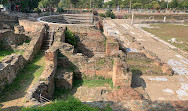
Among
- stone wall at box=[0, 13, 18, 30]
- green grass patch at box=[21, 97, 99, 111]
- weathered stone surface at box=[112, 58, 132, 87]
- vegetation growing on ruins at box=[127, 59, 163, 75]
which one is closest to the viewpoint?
green grass patch at box=[21, 97, 99, 111]

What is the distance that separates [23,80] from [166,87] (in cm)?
738

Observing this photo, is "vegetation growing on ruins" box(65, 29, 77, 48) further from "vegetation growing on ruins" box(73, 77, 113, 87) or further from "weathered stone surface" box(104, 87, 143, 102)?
"weathered stone surface" box(104, 87, 143, 102)

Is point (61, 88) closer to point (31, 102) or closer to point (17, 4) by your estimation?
point (31, 102)

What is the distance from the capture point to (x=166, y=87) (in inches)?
344

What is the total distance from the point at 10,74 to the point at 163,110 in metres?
6.16

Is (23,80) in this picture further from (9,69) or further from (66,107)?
(66,107)

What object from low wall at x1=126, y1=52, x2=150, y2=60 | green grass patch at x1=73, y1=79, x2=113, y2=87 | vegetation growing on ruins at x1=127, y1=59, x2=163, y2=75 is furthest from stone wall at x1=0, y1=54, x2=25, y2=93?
low wall at x1=126, y1=52, x2=150, y2=60

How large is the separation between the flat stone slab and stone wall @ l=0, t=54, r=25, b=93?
6.56m

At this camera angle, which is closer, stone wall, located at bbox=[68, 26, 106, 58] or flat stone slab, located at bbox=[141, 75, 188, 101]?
flat stone slab, located at bbox=[141, 75, 188, 101]

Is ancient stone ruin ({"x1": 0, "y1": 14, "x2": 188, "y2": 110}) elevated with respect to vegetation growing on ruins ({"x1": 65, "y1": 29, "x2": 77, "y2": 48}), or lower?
lower

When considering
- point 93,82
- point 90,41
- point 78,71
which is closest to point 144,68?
point 93,82

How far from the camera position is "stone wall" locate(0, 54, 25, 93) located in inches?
253

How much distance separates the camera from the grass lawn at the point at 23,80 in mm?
6222

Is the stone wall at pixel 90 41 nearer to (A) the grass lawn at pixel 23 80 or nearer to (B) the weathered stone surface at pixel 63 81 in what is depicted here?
(A) the grass lawn at pixel 23 80
